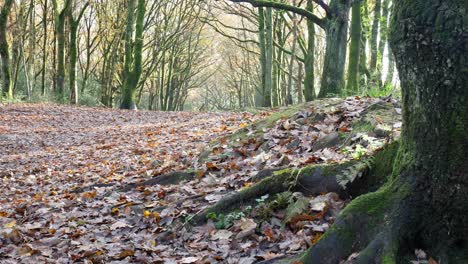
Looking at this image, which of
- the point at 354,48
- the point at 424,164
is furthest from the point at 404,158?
the point at 354,48

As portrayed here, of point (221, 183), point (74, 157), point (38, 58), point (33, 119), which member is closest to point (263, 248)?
point (221, 183)

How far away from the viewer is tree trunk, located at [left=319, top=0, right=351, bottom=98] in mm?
11445

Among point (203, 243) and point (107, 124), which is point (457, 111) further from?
point (107, 124)

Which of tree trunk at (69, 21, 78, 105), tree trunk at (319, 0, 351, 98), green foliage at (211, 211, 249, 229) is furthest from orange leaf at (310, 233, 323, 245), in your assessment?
tree trunk at (69, 21, 78, 105)

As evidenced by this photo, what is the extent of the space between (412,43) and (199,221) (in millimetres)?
2712

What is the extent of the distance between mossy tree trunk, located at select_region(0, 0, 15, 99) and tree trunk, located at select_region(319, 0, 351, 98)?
1528cm

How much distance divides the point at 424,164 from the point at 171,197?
3.41m

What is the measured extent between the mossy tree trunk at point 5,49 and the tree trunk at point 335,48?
602 inches

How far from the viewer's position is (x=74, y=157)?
10555mm

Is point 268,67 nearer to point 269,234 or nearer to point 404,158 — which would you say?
point 269,234

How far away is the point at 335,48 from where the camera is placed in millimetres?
11719

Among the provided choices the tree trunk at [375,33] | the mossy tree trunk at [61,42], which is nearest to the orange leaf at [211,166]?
the tree trunk at [375,33]

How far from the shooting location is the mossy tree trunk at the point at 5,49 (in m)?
19.9

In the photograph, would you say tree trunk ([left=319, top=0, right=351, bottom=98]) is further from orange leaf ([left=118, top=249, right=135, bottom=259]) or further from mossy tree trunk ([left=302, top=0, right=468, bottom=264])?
mossy tree trunk ([left=302, top=0, right=468, bottom=264])
